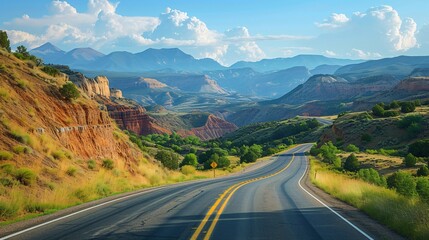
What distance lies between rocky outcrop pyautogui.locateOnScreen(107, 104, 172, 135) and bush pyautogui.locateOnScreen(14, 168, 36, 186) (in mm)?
130626

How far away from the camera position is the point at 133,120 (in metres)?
163

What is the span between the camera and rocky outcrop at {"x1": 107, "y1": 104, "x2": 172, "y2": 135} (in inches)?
5894

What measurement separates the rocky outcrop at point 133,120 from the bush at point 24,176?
13063cm

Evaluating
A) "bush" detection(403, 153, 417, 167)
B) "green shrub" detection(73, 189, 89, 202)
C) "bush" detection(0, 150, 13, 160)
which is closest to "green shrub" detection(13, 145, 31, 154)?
"bush" detection(0, 150, 13, 160)

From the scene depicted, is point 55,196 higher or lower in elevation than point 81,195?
higher

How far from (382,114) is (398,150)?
91.3 ft

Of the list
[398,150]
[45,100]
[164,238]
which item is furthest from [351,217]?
[398,150]

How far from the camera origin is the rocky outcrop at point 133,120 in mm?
149712

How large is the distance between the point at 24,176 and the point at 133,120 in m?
150

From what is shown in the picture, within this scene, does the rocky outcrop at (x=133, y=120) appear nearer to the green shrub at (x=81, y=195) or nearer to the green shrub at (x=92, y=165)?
the green shrub at (x=92, y=165)

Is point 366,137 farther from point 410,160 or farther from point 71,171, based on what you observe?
point 71,171

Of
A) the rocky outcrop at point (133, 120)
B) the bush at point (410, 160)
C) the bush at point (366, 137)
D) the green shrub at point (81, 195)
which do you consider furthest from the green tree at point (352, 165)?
the rocky outcrop at point (133, 120)

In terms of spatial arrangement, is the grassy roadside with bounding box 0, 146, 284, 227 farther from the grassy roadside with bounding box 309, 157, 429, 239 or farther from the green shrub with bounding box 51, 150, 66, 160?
the grassy roadside with bounding box 309, 157, 429, 239

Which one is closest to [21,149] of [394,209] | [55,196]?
[55,196]
